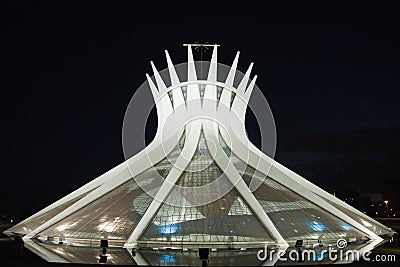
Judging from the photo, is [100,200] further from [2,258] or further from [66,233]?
[2,258]

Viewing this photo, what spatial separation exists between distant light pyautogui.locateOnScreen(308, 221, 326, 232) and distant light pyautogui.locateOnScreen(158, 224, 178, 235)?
748 cm

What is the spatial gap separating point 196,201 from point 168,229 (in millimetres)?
2708

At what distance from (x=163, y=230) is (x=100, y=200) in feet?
21.5

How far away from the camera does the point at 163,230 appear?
24.1 metres

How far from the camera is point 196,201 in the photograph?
85.6 feet

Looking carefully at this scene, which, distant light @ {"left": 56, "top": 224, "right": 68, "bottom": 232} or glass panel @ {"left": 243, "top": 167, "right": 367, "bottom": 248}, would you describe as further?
distant light @ {"left": 56, "top": 224, "right": 68, "bottom": 232}

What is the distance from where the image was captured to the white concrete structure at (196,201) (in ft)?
77.5

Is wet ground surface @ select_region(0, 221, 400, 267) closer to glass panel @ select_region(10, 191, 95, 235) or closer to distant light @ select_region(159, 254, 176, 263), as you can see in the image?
distant light @ select_region(159, 254, 176, 263)

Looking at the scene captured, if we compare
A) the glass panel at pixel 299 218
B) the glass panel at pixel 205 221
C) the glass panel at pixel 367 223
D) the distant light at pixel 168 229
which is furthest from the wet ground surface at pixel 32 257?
the distant light at pixel 168 229

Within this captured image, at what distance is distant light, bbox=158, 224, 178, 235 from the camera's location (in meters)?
24.0

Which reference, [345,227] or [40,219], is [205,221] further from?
[40,219]

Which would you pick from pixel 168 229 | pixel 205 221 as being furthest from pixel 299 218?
pixel 168 229

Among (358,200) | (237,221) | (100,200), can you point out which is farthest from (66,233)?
(358,200)

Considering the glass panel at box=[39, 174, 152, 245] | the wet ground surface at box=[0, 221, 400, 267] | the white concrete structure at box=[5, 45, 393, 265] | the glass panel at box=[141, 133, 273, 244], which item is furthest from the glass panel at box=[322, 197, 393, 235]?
the glass panel at box=[39, 174, 152, 245]
